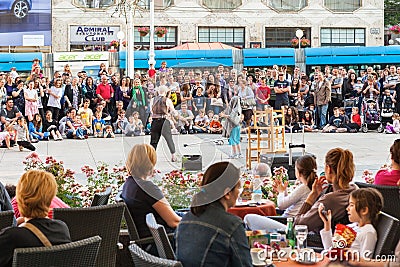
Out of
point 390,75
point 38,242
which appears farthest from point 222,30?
point 390,75

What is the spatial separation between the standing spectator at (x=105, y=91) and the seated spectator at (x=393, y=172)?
8203 mm

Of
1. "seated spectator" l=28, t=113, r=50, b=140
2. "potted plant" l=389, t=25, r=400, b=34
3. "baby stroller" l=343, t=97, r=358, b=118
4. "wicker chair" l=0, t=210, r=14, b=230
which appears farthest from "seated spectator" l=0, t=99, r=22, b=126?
"wicker chair" l=0, t=210, r=14, b=230

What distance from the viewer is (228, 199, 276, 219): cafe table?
4758 mm

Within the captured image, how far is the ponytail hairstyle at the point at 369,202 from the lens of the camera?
137 inches

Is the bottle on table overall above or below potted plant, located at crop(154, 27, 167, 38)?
below

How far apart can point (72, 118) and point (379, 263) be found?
10924mm

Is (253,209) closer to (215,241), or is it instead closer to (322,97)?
(215,241)

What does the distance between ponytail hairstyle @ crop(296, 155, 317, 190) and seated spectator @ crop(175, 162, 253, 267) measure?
1.31 m

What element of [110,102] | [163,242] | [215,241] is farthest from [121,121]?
[110,102]

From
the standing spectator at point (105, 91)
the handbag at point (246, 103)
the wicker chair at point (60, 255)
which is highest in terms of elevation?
the standing spectator at point (105, 91)

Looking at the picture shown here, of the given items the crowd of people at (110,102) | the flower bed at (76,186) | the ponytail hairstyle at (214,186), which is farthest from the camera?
the crowd of people at (110,102)

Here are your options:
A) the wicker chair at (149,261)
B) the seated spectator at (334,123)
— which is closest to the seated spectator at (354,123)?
the seated spectator at (334,123)

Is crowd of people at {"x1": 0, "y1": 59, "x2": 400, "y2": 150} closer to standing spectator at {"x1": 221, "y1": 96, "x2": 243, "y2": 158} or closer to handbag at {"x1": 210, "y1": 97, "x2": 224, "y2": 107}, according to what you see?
standing spectator at {"x1": 221, "y1": 96, "x2": 243, "y2": 158}

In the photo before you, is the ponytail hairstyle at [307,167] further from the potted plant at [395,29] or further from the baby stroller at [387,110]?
the baby stroller at [387,110]
